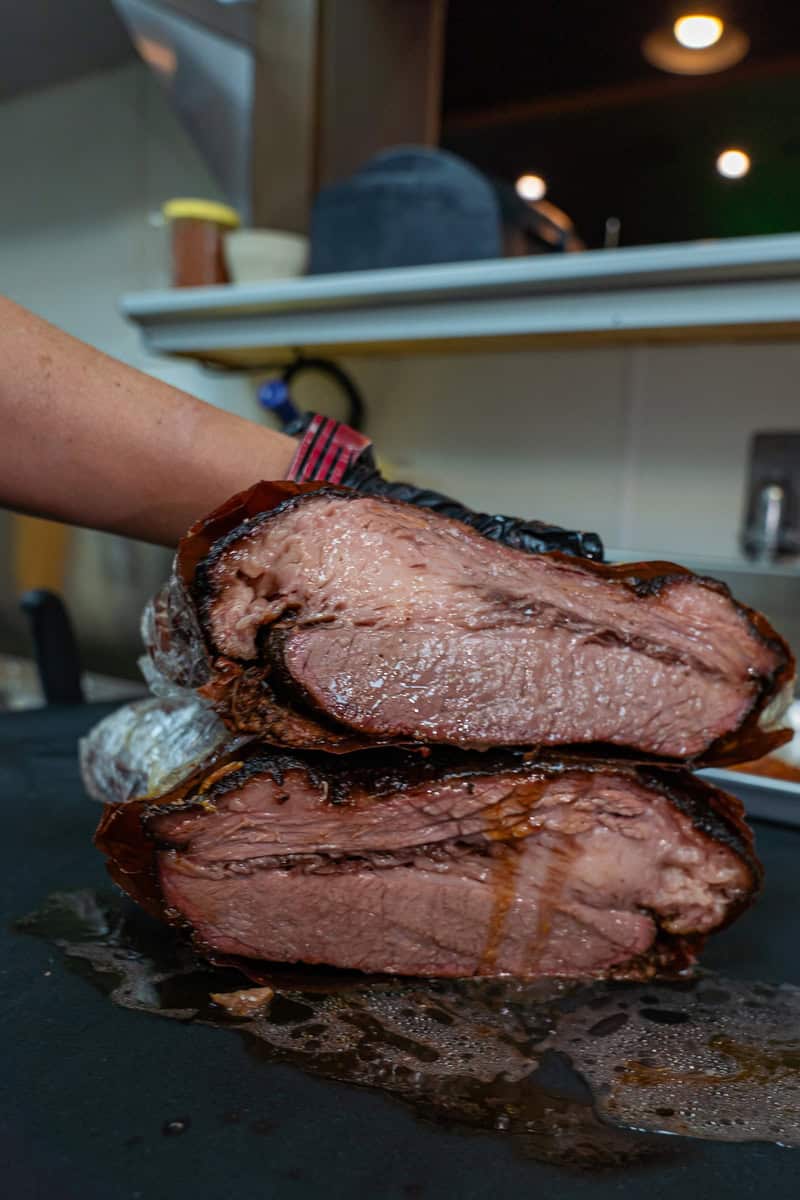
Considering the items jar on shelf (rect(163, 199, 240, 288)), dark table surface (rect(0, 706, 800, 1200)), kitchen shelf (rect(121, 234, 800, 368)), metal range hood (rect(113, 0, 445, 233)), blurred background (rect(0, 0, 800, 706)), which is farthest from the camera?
metal range hood (rect(113, 0, 445, 233))

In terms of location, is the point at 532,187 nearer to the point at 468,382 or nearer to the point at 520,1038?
the point at 468,382

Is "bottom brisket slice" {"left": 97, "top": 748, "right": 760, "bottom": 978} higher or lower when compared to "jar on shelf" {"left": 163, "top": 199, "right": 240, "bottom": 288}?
lower

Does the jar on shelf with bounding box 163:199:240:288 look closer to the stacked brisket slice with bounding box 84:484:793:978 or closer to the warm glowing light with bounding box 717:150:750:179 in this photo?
the warm glowing light with bounding box 717:150:750:179

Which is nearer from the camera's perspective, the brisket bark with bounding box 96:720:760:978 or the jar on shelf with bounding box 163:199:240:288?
the brisket bark with bounding box 96:720:760:978

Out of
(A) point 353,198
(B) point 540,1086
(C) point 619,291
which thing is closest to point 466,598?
(B) point 540,1086

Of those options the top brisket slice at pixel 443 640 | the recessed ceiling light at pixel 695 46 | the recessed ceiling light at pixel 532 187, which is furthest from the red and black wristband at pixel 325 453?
the recessed ceiling light at pixel 695 46

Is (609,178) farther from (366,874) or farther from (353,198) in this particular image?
(366,874)

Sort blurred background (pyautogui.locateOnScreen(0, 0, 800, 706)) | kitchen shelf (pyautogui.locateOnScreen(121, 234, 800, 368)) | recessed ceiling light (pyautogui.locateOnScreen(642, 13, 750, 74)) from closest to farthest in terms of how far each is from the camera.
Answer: kitchen shelf (pyautogui.locateOnScreen(121, 234, 800, 368))
blurred background (pyautogui.locateOnScreen(0, 0, 800, 706))
recessed ceiling light (pyautogui.locateOnScreen(642, 13, 750, 74))

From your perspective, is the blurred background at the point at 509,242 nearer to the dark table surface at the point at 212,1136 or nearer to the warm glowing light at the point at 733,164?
the warm glowing light at the point at 733,164

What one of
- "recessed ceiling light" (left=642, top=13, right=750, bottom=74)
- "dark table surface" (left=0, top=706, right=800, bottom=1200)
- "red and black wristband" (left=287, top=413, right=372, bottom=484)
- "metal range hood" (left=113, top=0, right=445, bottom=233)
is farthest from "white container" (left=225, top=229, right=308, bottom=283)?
"dark table surface" (left=0, top=706, right=800, bottom=1200)
